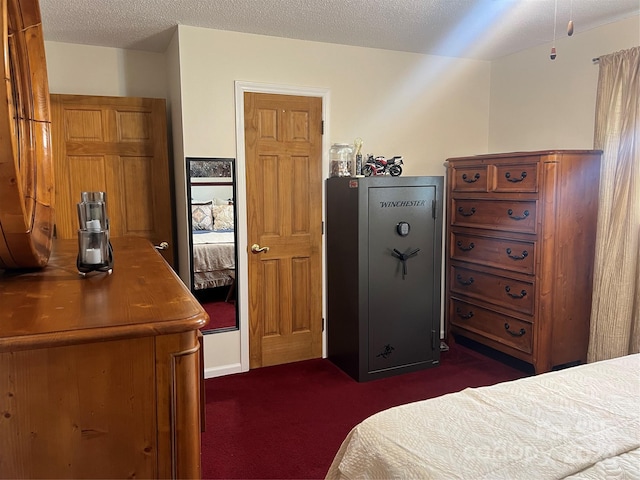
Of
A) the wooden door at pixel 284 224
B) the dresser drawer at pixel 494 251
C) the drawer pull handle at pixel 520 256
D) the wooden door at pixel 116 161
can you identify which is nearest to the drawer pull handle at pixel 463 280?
the dresser drawer at pixel 494 251

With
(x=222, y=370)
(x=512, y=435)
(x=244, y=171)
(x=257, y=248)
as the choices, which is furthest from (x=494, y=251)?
(x=512, y=435)

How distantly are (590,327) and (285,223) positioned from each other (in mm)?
2251

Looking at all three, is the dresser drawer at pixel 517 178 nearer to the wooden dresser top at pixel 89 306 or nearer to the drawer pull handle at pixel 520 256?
the drawer pull handle at pixel 520 256

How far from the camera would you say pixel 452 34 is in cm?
341

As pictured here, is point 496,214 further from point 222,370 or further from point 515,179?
point 222,370

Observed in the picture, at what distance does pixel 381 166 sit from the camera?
3613mm

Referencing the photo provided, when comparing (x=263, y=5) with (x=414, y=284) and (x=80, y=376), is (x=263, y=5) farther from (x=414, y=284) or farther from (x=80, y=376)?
(x=80, y=376)

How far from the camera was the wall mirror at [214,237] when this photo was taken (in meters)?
3.32

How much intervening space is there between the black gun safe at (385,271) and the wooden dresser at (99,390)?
2.52 metres

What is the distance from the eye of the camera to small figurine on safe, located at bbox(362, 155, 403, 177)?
11.7ft

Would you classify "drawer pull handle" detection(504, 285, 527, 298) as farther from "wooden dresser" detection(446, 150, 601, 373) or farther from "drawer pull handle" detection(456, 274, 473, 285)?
"drawer pull handle" detection(456, 274, 473, 285)

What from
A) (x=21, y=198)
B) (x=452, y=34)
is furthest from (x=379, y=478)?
(x=452, y=34)

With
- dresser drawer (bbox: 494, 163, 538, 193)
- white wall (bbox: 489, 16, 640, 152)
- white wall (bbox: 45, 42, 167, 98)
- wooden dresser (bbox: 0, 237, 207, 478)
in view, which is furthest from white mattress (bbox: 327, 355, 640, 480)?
white wall (bbox: 45, 42, 167, 98)

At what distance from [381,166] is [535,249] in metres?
1.21
